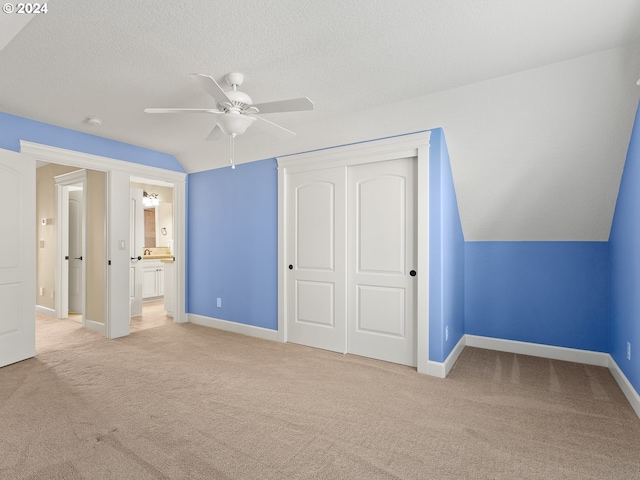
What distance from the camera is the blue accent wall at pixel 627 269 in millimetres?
2561

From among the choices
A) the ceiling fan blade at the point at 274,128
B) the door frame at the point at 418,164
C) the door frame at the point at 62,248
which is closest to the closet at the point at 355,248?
the door frame at the point at 418,164

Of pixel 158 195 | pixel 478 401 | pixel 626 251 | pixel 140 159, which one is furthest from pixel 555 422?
pixel 158 195

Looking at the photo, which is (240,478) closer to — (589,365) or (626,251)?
(626,251)

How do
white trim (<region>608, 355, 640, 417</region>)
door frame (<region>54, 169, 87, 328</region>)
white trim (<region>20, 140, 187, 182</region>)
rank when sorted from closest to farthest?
white trim (<region>608, 355, 640, 417</region>) < white trim (<region>20, 140, 187, 182</region>) < door frame (<region>54, 169, 87, 328</region>)

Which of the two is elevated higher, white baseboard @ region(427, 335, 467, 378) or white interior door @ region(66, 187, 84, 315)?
white interior door @ region(66, 187, 84, 315)

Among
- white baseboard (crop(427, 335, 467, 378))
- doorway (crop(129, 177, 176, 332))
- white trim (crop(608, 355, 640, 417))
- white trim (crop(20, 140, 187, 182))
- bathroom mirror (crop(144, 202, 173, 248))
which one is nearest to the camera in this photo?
white trim (crop(608, 355, 640, 417))

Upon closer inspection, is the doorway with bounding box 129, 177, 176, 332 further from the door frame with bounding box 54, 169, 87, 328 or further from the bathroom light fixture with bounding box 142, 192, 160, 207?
the door frame with bounding box 54, 169, 87, 328

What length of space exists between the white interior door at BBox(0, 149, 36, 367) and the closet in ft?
8.68

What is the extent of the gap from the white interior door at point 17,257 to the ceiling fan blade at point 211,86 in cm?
262

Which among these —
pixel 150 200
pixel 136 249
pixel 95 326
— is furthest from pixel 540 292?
pixel 150 200

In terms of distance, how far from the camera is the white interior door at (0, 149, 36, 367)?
3.45 metres

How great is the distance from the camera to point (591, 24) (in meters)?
2.08

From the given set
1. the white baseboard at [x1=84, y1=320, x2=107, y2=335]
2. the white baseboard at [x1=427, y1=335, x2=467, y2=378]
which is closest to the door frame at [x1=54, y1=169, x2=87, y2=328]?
the white baseboard at [x1=84, y1=320, x2=107, y2=335]

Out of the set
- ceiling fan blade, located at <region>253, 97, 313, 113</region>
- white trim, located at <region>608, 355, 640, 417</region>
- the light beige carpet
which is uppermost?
ceiling fan blade, located at <region>253, 97, 313, 113</region>
